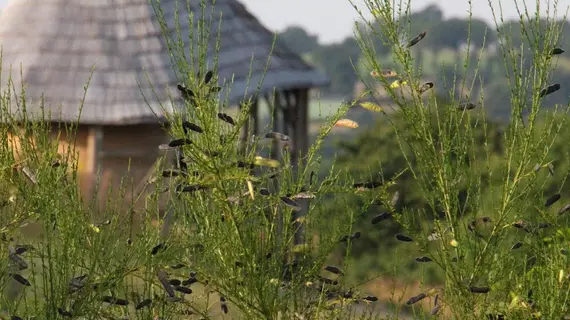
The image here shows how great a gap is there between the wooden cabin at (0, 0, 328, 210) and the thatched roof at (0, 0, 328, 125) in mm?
18

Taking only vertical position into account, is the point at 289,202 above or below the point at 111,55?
above

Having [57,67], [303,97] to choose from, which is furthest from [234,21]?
[57,67]

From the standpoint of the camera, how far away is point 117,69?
17719mm

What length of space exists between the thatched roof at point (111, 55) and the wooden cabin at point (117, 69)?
0.02 metres

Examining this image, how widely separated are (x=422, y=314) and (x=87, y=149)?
13294mm

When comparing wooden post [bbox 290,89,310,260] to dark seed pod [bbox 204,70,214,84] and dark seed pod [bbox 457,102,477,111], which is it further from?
dark seed pod [bbox 204,70,214,84]

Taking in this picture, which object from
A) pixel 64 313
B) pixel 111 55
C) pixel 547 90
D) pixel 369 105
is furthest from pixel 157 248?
pixel 111 55

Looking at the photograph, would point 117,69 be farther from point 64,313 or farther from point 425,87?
point 425,87

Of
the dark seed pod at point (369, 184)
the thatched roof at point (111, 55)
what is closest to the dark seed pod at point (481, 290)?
the dark seed pod at point (369, 184)

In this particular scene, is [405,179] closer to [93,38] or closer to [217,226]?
[93,38]

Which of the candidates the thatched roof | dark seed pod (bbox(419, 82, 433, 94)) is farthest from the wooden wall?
dark seed pod (bbox(419, 82, 433, 94))

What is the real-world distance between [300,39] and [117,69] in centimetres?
12408

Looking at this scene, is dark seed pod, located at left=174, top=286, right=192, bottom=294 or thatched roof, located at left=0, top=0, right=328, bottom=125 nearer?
dark seed pod, located at left=174, top=286, right=192, bottom=294

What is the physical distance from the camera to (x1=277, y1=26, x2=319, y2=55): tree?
132 m
